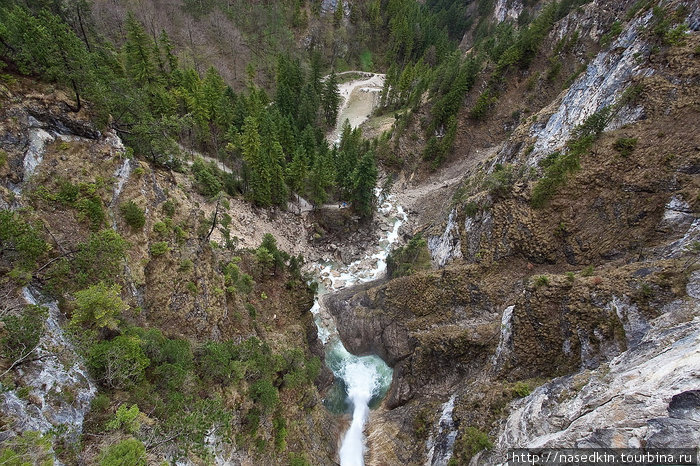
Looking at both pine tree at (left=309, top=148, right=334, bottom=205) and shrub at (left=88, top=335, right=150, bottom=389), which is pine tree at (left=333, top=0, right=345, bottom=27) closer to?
pine tree at (left=309, top=148, right=334, bottom=205)

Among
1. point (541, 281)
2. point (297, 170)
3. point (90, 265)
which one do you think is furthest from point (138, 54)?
point (541, 281)

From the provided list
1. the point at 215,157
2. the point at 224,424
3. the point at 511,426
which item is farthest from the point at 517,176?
the point at 215,157

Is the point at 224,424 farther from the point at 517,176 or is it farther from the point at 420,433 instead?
the point at 517,176

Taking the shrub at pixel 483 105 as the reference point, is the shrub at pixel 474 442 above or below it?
below

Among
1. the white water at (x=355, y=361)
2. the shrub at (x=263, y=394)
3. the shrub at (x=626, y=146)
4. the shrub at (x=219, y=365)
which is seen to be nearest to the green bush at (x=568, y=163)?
the shrub at (x=626, y=146)

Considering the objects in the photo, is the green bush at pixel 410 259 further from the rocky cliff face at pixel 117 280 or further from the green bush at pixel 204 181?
the green bush at pixel 204 181

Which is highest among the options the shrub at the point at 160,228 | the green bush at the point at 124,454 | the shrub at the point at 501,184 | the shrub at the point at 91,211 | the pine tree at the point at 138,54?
the pine tree at the point at 138,54

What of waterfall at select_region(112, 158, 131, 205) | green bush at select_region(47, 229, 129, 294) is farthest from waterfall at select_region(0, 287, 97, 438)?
waterfall at select_region(112, 158, 131, 205)

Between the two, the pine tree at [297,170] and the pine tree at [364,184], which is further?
the pine tree at [364,184]
